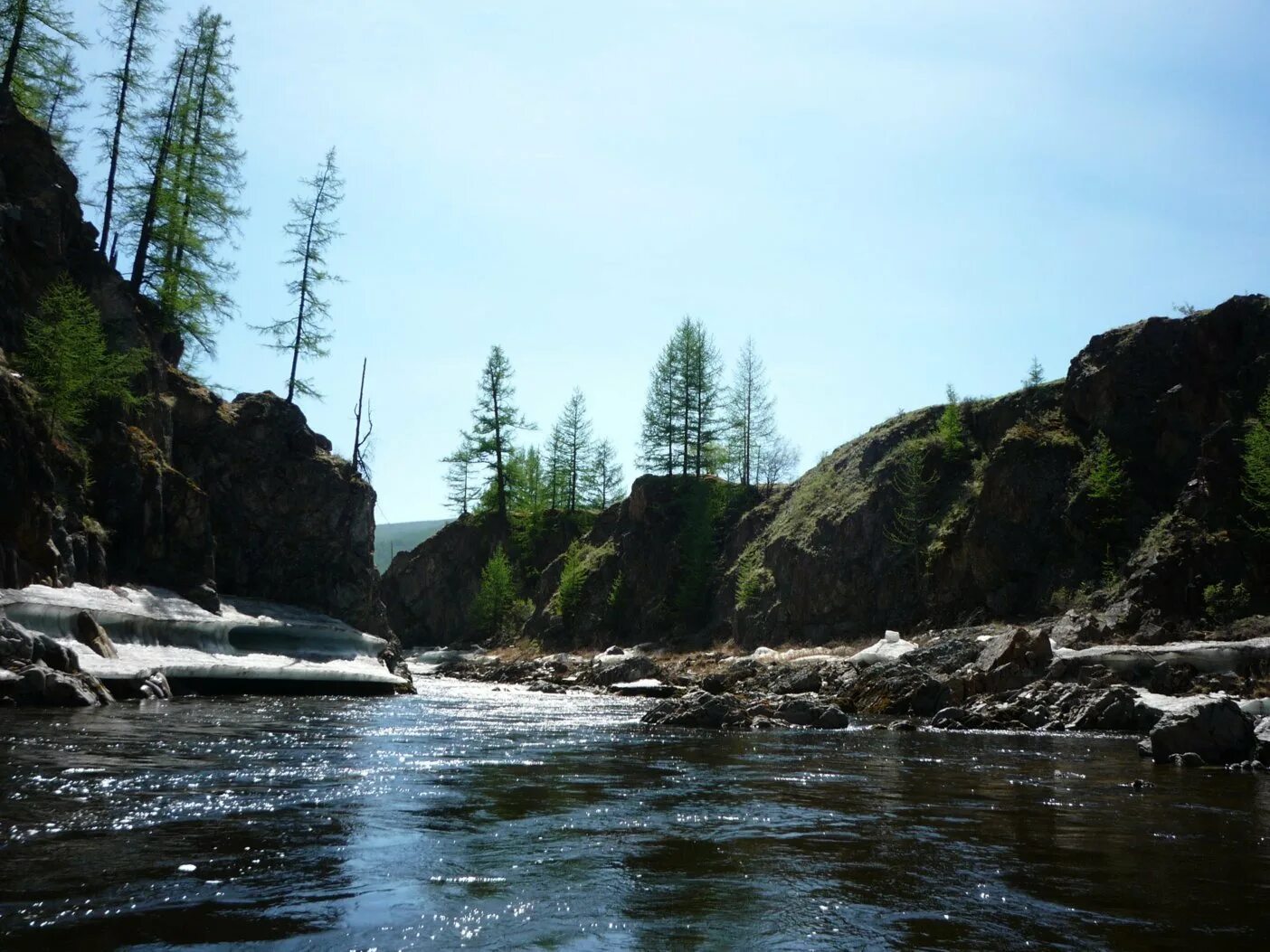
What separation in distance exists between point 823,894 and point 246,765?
8.32m

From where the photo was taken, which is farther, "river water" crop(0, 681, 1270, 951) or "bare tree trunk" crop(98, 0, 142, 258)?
"bare tree trunk" crop(98, 0, 142, 258)

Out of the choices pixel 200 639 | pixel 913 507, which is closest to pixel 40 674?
pixel 200 639

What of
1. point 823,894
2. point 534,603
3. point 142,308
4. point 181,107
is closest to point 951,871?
point 823,894

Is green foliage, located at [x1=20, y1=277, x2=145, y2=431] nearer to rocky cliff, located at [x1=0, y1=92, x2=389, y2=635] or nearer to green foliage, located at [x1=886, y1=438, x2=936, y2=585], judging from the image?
rocky cliff, located at [x1=0, y1=92, x2=389, y2=635]

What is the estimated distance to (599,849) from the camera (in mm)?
7398

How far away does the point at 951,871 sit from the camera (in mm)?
6863

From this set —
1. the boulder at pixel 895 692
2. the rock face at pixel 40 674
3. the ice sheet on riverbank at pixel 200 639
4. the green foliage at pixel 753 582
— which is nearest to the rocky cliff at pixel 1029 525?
the green foliage at pixel 753 582

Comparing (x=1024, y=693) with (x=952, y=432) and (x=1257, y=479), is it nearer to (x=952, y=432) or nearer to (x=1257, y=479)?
(x=1257, y=479)

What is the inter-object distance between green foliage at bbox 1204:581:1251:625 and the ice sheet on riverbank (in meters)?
27.9

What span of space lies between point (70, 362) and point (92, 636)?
10.1 metres

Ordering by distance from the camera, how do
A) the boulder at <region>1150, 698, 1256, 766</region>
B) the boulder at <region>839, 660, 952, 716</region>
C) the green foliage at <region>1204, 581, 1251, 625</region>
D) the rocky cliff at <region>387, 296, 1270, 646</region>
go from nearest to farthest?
the boulder at <region>1150, 698, 1256, 766</region>, the boulder at <region>839, 660, 952, 716</region>, the green foliage at <region>1204, 581, 1251, 625</region>, the rocky cliff at <region>387, 296, 1270, 646</region>

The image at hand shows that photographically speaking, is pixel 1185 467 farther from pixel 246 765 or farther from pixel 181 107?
pixel 181 107

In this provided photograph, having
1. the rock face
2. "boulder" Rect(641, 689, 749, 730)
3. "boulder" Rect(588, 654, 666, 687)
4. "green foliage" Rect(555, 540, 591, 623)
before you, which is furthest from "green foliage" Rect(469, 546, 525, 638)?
the rock face

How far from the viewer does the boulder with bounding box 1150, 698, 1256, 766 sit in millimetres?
14195
